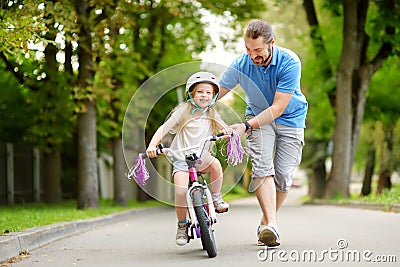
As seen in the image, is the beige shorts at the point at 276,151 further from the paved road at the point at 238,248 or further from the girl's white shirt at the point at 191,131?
the paved road at the point at 238,248

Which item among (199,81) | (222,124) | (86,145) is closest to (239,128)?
(222,124)

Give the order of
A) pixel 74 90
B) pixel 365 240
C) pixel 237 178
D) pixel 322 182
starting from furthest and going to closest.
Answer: pixel 322 182 < pixel 74 90 < pixel 365 240 < pixel 237 178

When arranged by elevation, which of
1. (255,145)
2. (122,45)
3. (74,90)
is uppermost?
(122,45)

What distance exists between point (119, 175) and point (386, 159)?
49.8 feet

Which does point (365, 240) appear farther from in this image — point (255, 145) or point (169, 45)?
point (169, 45)

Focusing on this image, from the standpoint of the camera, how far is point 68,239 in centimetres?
A: 996

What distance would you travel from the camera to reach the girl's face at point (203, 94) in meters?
6.86

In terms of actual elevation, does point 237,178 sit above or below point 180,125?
below

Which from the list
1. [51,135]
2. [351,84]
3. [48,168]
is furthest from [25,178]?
[351,84]

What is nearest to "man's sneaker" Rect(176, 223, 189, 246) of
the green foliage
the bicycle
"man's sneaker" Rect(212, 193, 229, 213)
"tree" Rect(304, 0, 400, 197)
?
the bicycle

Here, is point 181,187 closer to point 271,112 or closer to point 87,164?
point 271,112

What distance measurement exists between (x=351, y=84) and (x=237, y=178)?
14837 millimetres

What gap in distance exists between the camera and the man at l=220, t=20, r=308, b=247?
277 inches

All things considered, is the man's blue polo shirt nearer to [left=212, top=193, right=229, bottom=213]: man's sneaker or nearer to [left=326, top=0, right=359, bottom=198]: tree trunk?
[left=212, top=193, right=229, bottom=213]: man's sneaker
